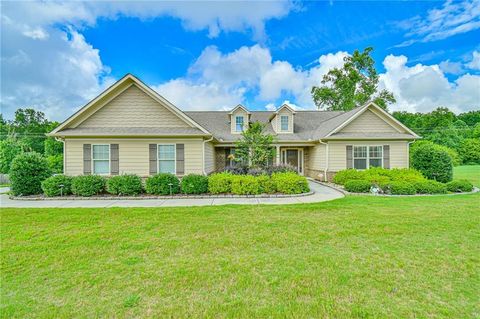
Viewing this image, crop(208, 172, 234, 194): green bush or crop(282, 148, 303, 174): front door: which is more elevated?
crop(282, 148, 303, 174): front door

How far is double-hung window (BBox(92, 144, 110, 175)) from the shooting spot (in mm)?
13094

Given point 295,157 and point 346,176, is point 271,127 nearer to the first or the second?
point 295,157

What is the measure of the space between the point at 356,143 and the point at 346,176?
291 centimetres

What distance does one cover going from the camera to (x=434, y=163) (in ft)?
47.3

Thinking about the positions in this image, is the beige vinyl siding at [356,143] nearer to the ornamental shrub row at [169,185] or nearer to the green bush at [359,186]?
the green bush at [359,186]

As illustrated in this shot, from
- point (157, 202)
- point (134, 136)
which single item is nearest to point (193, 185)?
point (157, 202)

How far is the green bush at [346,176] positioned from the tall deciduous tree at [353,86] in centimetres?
1965

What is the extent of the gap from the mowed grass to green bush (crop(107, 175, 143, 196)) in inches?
156

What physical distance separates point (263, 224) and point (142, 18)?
14.0m

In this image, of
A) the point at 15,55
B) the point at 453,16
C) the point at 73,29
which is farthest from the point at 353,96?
the point at 15,55

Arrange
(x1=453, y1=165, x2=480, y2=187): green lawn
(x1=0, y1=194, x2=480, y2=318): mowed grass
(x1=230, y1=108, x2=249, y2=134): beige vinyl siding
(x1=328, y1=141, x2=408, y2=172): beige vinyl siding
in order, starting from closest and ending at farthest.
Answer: (x1=0, y1=194, x2=480, y2=318): mowed grass → (x1=328, y1=141, x2=408, y2=172): beige vinyl siding → (x1=453, y1=165, x2=480, y2=187): green lawn → (x1=230, y1=108, x2=249, y2=134): beige vinyl siding

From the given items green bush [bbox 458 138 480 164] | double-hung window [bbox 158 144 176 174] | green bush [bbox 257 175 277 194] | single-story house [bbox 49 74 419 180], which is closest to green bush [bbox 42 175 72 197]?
single-story house [bbox 49 74 419 180]

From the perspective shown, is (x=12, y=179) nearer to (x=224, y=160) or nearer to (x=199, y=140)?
(x=199, y=140)

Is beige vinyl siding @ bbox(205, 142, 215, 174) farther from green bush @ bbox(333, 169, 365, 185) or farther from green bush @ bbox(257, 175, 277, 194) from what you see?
green bush @ bbox(333, 169, 365, 185)
